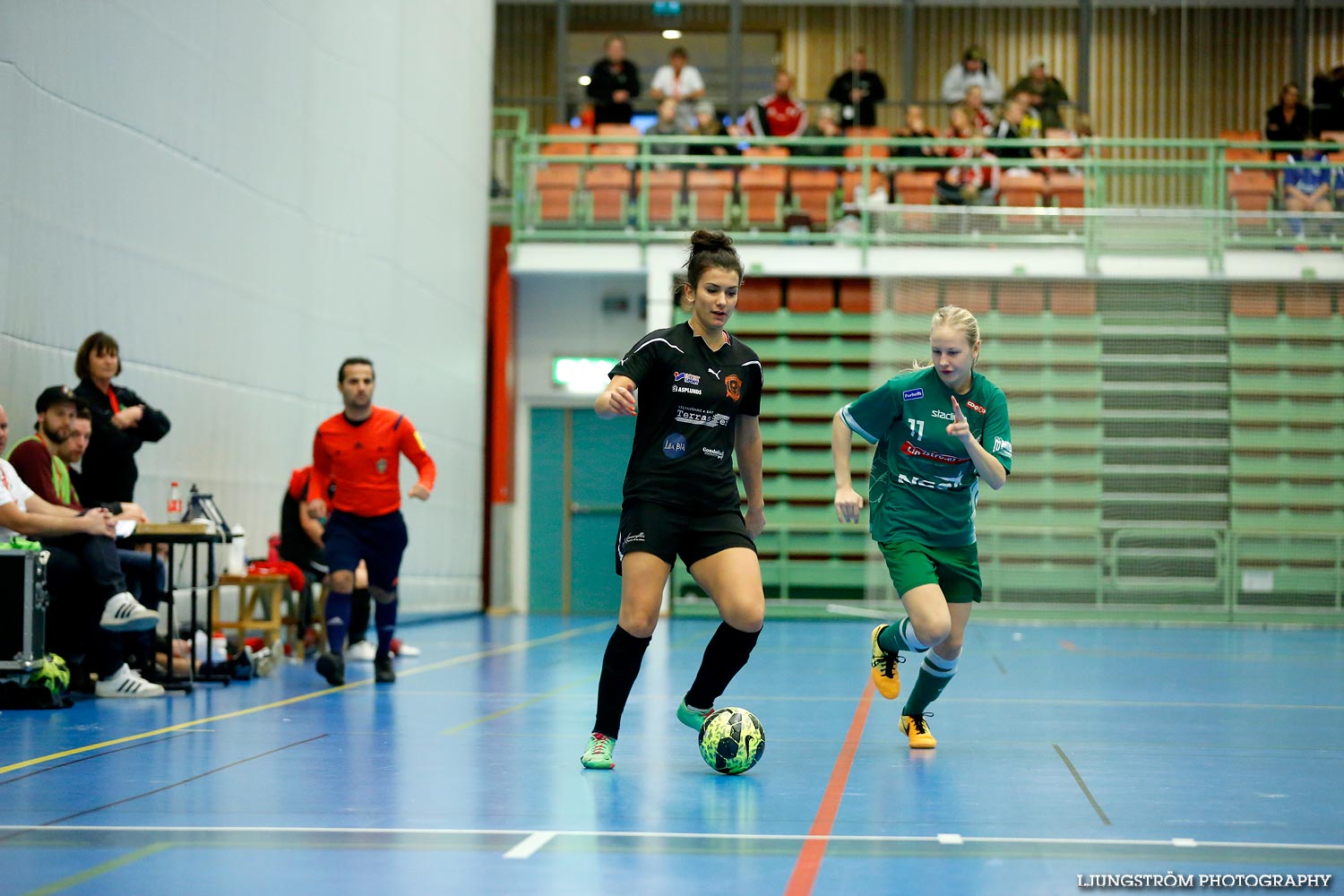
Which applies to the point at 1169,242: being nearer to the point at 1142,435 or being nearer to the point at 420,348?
the point at 1142,435

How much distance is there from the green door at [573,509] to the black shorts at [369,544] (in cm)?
1172

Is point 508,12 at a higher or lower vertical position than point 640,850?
higher

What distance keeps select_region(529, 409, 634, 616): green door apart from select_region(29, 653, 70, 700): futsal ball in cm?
1328

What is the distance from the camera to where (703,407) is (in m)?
5.48

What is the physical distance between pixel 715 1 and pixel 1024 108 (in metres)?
5.61

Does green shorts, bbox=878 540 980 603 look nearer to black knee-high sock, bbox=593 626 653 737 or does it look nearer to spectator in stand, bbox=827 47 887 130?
black knee-high sock, bbox=593 626 653 737

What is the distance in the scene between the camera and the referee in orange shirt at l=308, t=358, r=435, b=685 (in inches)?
352

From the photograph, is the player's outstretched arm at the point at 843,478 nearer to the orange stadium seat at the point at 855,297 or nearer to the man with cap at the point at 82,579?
the man with cap at the point at 82,579

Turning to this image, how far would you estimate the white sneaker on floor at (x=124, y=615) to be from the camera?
7.78 metres

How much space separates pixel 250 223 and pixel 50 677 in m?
5.40

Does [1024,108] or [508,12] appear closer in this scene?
[1024,108]

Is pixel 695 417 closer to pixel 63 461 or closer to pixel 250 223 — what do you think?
pixel 63 461

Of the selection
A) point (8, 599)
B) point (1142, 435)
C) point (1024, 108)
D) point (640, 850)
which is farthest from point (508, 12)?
point (640, 850)

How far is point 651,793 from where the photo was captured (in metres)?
5.06
